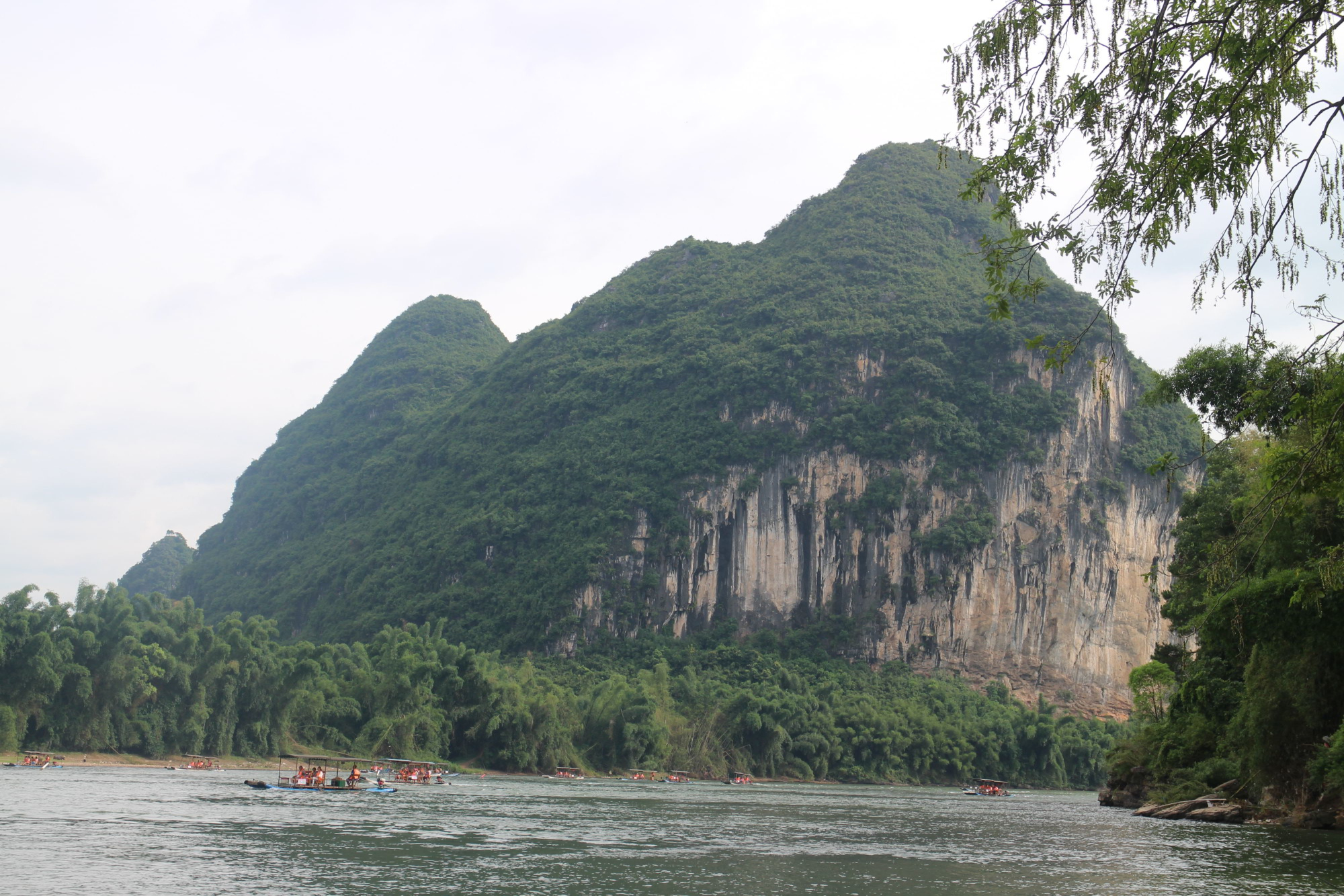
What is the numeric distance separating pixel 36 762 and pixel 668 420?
286ft

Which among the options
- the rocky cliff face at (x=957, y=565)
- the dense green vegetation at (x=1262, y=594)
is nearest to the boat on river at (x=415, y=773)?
the dense green vegetation at (x=1262, y=594)

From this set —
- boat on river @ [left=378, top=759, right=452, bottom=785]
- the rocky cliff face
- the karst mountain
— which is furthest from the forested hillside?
boat on river @ [left=378, top=759, right=452, bottom=785]

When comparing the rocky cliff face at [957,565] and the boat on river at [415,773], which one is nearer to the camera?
the boat on river at [415,773]

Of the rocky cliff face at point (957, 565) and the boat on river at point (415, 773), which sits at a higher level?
the rocky cliff face at point (957, 565)

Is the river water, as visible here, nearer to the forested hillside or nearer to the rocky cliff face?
the rocky cliff face

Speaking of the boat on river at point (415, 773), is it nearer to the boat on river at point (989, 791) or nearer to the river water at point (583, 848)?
the river water at point (583, 848)

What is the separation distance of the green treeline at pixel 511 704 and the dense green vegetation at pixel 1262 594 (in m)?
41.1

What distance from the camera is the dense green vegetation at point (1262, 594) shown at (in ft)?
32.6

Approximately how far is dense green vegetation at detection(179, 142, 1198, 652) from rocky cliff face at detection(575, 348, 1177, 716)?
1.78 meters

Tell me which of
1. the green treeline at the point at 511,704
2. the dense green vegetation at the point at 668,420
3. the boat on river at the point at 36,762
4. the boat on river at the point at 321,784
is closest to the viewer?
the boat on river at the point at 321,784

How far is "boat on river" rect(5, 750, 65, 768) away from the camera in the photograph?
55.8 metres

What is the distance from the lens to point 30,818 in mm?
30656

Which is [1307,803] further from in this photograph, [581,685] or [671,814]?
[581,685]

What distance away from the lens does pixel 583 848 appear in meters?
28.8
